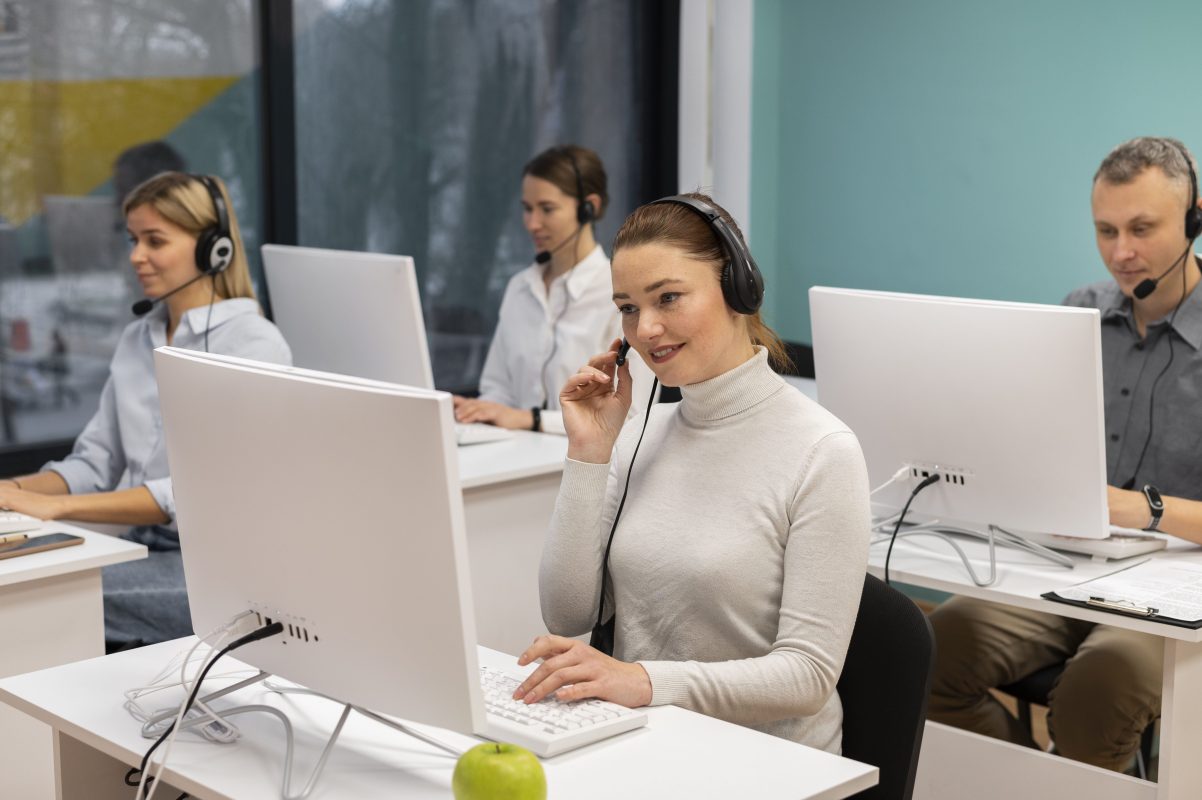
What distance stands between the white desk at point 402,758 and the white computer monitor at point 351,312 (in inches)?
50.8

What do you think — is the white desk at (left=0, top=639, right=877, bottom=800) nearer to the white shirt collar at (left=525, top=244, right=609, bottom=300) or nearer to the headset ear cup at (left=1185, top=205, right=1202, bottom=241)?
the headset ear cup at (left=1185, top=205, right=1202, bottom=241)

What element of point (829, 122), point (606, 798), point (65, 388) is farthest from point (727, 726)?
point (829, 122)

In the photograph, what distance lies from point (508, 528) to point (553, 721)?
147 centimetres

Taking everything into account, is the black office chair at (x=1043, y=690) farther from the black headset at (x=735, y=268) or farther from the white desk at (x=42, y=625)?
the white desk at (x=42, y=625)

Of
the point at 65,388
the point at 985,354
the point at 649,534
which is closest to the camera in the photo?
the point at 649,534

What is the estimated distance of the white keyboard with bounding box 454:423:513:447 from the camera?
9.57ft

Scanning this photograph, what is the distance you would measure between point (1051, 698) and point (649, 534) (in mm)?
1010

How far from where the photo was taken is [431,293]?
3.86 meters

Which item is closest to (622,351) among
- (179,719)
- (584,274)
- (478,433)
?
(179,719)

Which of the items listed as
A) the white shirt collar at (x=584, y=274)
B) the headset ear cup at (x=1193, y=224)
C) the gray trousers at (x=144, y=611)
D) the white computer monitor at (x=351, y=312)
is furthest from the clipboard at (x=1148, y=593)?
the white shirt collar at (x=584, y=274)

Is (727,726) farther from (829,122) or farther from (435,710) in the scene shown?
(829,122)

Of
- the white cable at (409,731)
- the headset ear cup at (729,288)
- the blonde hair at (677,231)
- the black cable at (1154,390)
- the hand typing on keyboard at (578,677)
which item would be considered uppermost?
the blonde hair at (677,231)

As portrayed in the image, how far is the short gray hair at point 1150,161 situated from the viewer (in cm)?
231

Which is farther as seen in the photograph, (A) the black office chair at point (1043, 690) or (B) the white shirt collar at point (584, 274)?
(B) the white shirt collar at point (584, 274)
